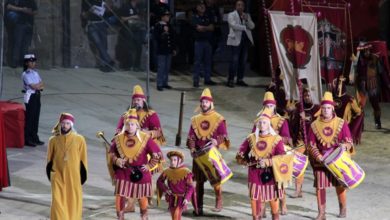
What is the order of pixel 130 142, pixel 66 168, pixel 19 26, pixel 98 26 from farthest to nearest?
1. pixel 98 26
2. pixel 19 26
3. pixel 130 142
4. pixel 66 168

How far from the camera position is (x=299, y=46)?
1541 centimetres

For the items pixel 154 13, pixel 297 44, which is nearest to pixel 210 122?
pixel 297 44

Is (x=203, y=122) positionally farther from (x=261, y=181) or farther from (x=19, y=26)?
(x=19, y=26)

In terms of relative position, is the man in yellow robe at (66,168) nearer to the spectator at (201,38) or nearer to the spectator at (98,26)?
the spectator at (98,26)

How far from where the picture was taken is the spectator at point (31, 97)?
59.7 ft

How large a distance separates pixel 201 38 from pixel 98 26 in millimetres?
3785

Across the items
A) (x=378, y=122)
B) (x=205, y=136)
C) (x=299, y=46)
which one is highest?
(x=299, y=46)

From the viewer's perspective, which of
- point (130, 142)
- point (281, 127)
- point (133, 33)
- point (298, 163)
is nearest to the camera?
point (130, 142)

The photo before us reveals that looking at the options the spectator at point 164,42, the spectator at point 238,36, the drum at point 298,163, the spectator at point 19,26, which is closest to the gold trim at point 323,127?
the drum at point 298,163

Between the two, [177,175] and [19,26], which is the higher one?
[19,26]

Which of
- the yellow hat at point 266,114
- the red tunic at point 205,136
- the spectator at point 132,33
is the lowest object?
the red tunic at point 205,136

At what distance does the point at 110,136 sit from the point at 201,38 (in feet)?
18.3

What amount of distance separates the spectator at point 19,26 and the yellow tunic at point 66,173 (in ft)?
28.7

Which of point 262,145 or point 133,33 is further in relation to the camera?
point 133,33
